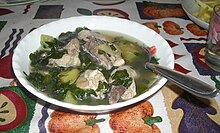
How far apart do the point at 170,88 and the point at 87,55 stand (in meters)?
0.23

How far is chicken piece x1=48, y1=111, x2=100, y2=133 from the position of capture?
2.37 ft

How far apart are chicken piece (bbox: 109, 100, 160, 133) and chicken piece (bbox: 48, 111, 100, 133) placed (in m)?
0.05

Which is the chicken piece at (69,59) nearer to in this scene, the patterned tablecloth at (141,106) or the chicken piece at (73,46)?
the chicken piece at (73,46)

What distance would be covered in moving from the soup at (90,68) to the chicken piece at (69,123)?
0.06 meters

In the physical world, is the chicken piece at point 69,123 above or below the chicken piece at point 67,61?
below

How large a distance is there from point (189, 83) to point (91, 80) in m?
0.21

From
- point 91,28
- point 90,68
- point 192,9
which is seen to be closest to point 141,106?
point 90,68

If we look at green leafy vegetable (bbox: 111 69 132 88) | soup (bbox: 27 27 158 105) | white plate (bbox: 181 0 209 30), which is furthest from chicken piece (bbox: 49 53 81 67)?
white plate (bbox: 181 0 209 30)

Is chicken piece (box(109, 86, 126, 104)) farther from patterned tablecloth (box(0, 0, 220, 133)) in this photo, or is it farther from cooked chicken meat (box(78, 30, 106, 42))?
cooked chicken meat (box(78, 30, 106, 42))

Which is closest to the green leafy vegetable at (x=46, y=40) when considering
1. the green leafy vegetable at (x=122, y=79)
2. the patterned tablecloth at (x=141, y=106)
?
the patterned tablecloth at (x=141, y=106)

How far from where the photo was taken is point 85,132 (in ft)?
2.35

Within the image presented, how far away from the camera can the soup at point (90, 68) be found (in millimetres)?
714

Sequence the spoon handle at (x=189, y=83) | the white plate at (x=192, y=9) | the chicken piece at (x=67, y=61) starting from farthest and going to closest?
the white plate at (x=192, y=9), the chicken piece at (x=67, y=61), the spoon handle at (x=189, y=83)

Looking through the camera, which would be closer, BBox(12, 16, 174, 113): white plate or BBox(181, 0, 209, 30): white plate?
BBox(12, 16, 174, 113): white plate
